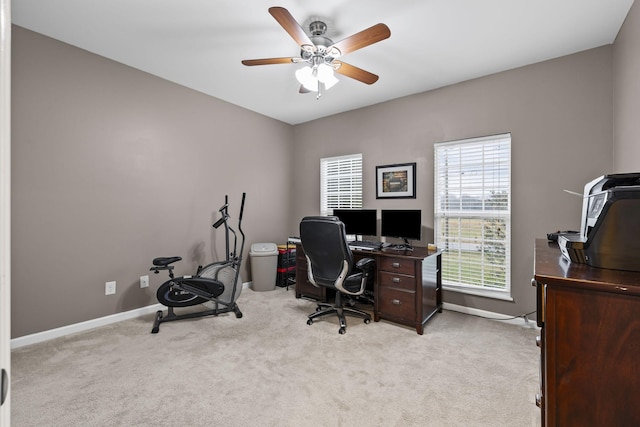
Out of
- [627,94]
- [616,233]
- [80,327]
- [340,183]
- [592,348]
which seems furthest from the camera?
[340,183]

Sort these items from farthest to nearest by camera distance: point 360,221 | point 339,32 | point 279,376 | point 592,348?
point 360,221
point 339,32
point 279,376
point 592,348

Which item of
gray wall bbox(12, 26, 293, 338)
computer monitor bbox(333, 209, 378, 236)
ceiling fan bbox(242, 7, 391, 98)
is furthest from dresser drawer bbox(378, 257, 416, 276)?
gray wall bbox(12, 26, 293, 338)

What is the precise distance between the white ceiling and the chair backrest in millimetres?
1678

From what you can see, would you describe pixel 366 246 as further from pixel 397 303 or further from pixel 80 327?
pixel 80 327

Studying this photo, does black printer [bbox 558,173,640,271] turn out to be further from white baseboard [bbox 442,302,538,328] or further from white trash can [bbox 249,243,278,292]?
white trash can [bbox 249,243,278,292]

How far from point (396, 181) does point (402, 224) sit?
27.8 inches

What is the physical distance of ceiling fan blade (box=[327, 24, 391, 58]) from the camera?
6.40 ft

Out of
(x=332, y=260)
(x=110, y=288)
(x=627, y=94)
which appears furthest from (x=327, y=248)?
(x=627, y=94)

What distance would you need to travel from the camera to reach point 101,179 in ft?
9.83

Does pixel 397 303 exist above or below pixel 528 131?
below

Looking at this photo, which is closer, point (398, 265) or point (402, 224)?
point (398, 265)

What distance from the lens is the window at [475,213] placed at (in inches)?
125

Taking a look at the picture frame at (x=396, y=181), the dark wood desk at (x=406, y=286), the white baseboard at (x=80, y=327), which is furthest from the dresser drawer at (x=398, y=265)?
the white baseboard at (x=80, y=327)
